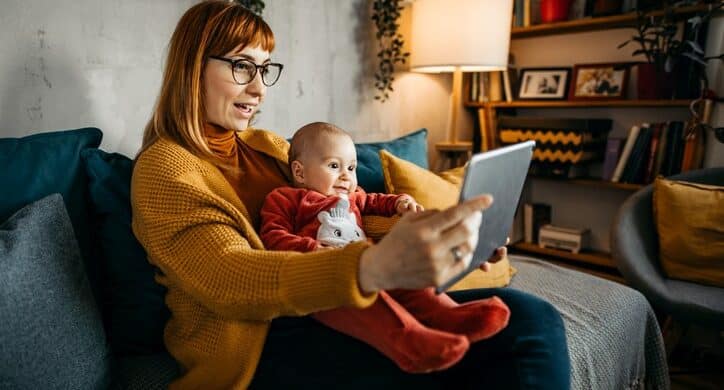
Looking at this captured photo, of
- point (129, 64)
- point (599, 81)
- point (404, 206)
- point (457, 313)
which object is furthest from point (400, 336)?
point (599, 81)

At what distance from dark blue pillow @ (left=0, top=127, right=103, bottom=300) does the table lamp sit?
5.34 ft

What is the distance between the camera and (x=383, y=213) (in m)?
1.33

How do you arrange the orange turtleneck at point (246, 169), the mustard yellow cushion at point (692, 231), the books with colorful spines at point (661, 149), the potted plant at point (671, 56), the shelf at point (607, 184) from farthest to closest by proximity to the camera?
the shelf at point (607, 184), the books with colorful spines at point (661, 149), the potted plant at point (671, 56), the mustard yellow cushion at point (692, 231), the orange turtleneck at point (246, 169)

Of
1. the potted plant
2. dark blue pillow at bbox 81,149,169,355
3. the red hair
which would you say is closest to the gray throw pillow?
dark blue pillow at bbox 81,149,169,355

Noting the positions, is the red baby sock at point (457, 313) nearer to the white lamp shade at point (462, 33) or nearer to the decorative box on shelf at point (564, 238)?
the white lamp shade at point (462, 33)

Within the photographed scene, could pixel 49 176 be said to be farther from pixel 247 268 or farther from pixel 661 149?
pixel 661 149

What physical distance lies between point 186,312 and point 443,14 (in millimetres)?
1824

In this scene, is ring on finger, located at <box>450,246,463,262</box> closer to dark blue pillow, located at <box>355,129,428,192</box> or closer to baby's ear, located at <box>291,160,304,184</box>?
baby's ear, located at <box>291,160,304,184</box>

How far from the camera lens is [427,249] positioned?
719mm

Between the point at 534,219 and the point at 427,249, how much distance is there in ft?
7.86

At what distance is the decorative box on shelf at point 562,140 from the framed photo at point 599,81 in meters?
0.15

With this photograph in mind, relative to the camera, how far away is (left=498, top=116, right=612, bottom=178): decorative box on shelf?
2.52m

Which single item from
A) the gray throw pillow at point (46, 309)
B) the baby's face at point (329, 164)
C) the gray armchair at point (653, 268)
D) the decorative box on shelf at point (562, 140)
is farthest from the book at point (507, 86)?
the gray throw pillow at point (46, 309)

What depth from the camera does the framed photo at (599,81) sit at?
2512 mm
